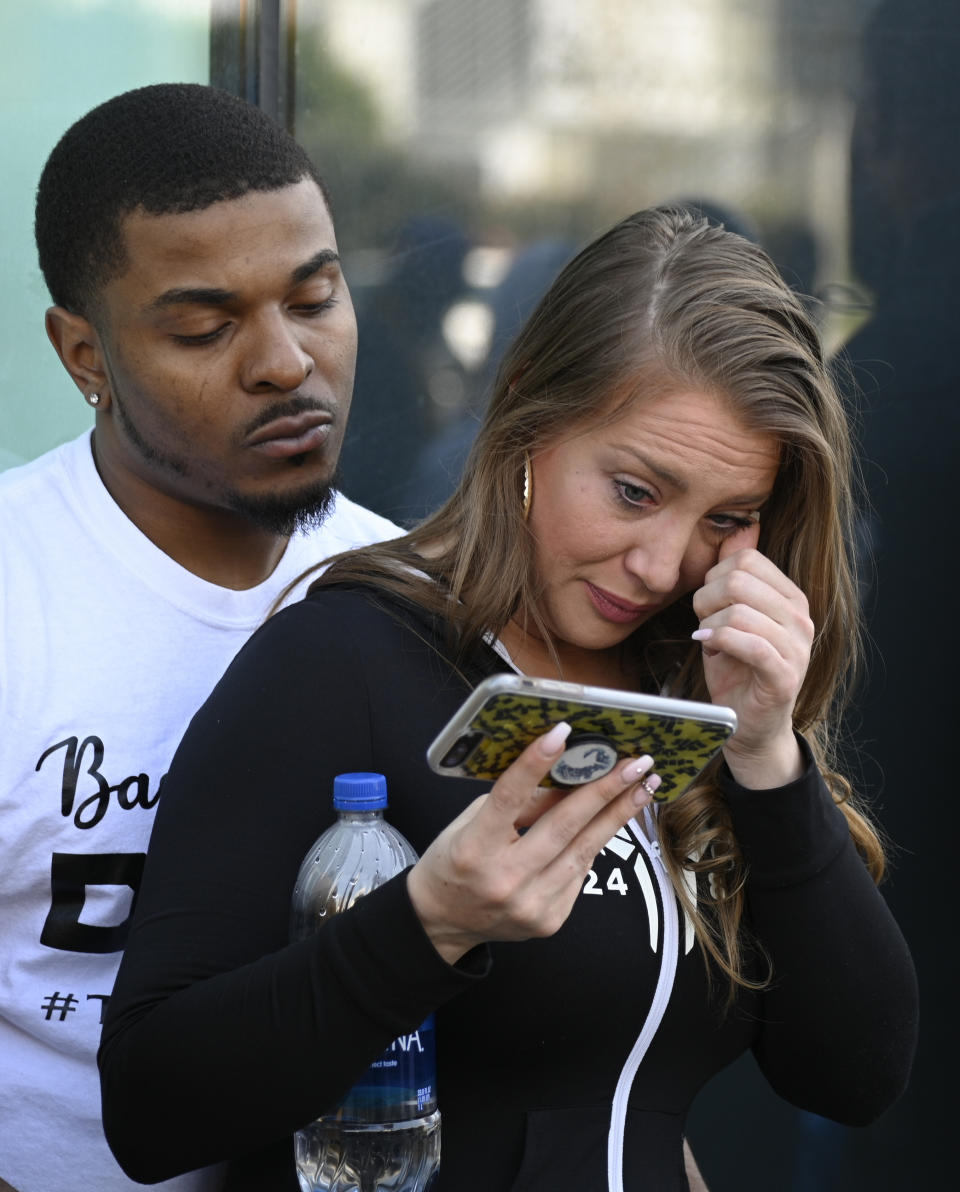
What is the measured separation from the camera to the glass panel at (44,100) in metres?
2.92

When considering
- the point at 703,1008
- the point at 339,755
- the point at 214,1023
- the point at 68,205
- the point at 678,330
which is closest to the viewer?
the point at 214,1023

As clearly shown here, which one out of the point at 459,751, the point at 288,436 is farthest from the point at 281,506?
the point at 459,751

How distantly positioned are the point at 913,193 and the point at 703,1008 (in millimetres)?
2446

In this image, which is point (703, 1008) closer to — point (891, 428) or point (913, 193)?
point (891, 428)

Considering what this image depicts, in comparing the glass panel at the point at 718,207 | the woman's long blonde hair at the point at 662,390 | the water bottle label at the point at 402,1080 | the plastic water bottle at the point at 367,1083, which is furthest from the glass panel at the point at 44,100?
the water bottle label at the point at 402,1080

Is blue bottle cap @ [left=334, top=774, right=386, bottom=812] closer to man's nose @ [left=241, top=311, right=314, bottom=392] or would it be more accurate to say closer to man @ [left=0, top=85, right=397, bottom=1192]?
man @ [left=0, top=85, right=397, bottom=1192]

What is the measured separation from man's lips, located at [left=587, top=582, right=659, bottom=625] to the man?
0.46 metres

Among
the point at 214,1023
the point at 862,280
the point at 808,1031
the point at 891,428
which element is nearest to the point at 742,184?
the point at 862,280

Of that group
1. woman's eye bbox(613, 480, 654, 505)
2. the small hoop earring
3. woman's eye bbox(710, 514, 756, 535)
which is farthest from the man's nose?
woman's eye bbox(710, 514, 756, 535)

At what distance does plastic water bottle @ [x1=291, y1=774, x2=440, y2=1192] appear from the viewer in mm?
1530

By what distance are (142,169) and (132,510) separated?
471mm

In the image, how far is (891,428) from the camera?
11.8 ft

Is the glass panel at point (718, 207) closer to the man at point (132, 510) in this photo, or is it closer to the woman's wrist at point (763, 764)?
the man at point (132, 510)

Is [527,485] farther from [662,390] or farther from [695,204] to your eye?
[695,204]
